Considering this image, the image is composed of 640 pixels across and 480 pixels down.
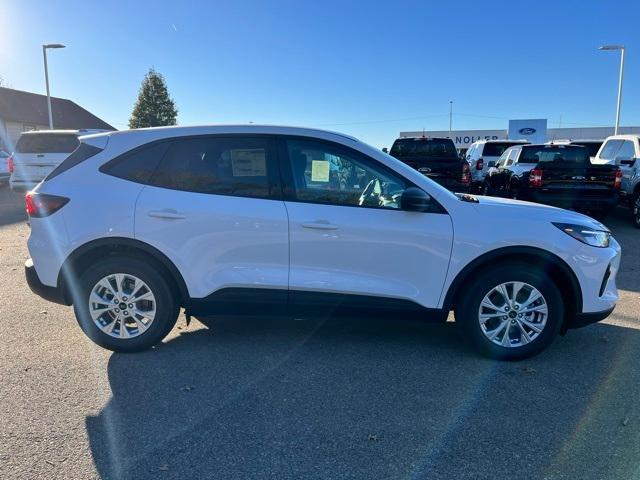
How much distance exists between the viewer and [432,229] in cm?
391

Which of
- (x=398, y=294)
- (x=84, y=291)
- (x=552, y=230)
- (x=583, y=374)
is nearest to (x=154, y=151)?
(x=84, y=291)

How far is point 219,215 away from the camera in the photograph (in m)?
3.96

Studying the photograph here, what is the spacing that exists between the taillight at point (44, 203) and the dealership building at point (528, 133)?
114 ft

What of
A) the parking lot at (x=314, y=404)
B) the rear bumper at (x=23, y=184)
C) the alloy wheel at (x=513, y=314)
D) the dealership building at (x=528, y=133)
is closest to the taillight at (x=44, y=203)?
the parking lot at (x=314, y=404)

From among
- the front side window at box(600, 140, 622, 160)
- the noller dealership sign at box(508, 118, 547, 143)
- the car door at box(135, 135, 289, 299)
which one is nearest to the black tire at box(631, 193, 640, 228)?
the front side window at box(600, 140, 622, 160)

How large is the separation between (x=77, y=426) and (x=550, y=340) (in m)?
3.41

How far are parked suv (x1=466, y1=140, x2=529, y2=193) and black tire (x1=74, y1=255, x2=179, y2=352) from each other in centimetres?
1509

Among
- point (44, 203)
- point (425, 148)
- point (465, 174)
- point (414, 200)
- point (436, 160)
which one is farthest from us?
point (425, 148)

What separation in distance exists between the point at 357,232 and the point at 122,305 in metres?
1.96

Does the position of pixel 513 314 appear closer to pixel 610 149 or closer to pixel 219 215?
pixel 219 215

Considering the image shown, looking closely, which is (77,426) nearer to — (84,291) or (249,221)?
(84,291)

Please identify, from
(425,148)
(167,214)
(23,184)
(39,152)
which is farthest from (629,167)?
(23,184)

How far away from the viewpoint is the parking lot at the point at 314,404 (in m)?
2.79

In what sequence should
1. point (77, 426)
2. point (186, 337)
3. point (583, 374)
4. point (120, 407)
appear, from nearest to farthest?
point (77, 426) → point (120, 407) → point (583, 374) → point (186, 337)
